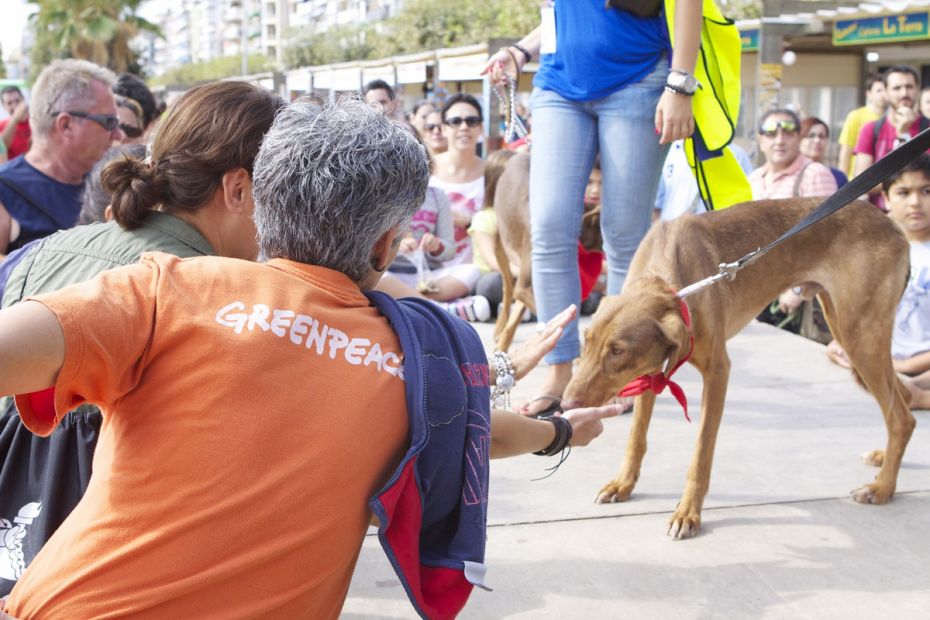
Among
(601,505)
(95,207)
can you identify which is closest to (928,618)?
(601,505)

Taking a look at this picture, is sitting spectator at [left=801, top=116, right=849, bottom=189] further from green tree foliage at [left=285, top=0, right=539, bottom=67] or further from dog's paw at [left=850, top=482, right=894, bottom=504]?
green tree foliage at [left=285, top=0, right=539, bottom=67]

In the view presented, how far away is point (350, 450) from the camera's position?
1738mm

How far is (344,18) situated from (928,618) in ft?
408

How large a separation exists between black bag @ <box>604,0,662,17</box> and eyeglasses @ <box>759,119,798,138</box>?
4.04 metres

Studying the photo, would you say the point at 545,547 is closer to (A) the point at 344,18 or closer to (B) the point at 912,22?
(B) the point at 912,22

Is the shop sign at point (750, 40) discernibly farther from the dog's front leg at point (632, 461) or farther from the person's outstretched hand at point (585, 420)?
the person's outstretched hand at point (585, 420)

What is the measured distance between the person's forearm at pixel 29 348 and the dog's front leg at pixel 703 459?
8.63ft

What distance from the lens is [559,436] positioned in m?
2.32

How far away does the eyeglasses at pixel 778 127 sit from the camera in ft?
26.7

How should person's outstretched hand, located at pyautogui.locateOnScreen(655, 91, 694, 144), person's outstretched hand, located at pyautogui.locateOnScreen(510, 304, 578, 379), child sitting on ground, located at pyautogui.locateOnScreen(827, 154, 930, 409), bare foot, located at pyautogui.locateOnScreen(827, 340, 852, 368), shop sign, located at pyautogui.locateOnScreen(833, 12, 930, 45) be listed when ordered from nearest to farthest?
person's outstretched hand, located at pyautogui.locateOnScreen(510, 304, 578, 379) → person's outstretched hand, located at pyautogui.locateOnScreen(655, 91, 694, 144) → child sitting on ground, located at pyautogui.locateOnScreen(827, 154, 930, 409) → bare foot, located at pyautogui.locateOnScreen(827, 340, 852, 368) → shop sign, located at pyautogui.locateOnScreen(833, 12, 930, 45)

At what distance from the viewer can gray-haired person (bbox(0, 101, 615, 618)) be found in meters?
1.67

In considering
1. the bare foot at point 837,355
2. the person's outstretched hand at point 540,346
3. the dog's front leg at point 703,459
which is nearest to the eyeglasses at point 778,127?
the bare foot at point 837,355

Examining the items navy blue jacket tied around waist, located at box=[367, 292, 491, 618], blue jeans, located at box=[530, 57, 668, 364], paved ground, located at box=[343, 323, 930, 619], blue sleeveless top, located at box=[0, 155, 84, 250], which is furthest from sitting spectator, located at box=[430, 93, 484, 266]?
navy blue jacket tied around waist, located at box=[367, 292, 491, 618]

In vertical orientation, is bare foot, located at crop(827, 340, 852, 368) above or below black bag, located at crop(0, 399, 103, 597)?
below
